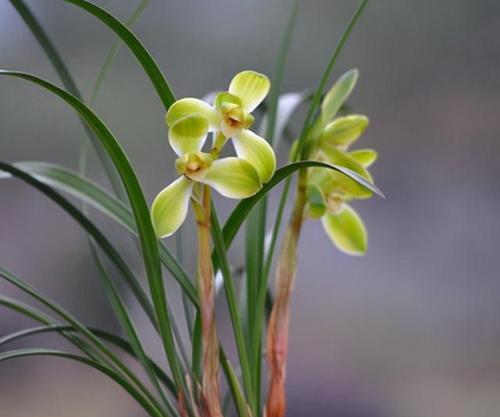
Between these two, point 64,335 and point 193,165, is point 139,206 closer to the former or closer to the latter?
point 193,165

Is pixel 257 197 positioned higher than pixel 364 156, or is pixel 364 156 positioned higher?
pixel 364 156

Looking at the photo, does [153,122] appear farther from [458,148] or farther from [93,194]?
[458,148]

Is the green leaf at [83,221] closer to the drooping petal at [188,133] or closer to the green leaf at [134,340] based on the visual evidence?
the green leaf at [134,340]

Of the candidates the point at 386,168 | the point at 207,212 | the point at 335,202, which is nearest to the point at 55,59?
the point at 207,212

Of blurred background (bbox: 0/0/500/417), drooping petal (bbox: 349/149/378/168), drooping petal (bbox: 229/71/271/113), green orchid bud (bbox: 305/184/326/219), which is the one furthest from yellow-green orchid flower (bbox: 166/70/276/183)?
blurred background (bbox: 0/0/500/417)

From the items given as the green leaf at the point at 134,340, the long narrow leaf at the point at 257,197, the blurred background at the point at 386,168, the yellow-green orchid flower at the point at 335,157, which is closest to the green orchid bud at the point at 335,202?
the yellow-green orchid flower at the point at 335,157

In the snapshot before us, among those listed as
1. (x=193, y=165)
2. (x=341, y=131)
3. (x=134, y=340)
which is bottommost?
A: (x=134, y=340)

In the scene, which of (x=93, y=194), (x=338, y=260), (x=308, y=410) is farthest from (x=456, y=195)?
(x=93, y=194)
